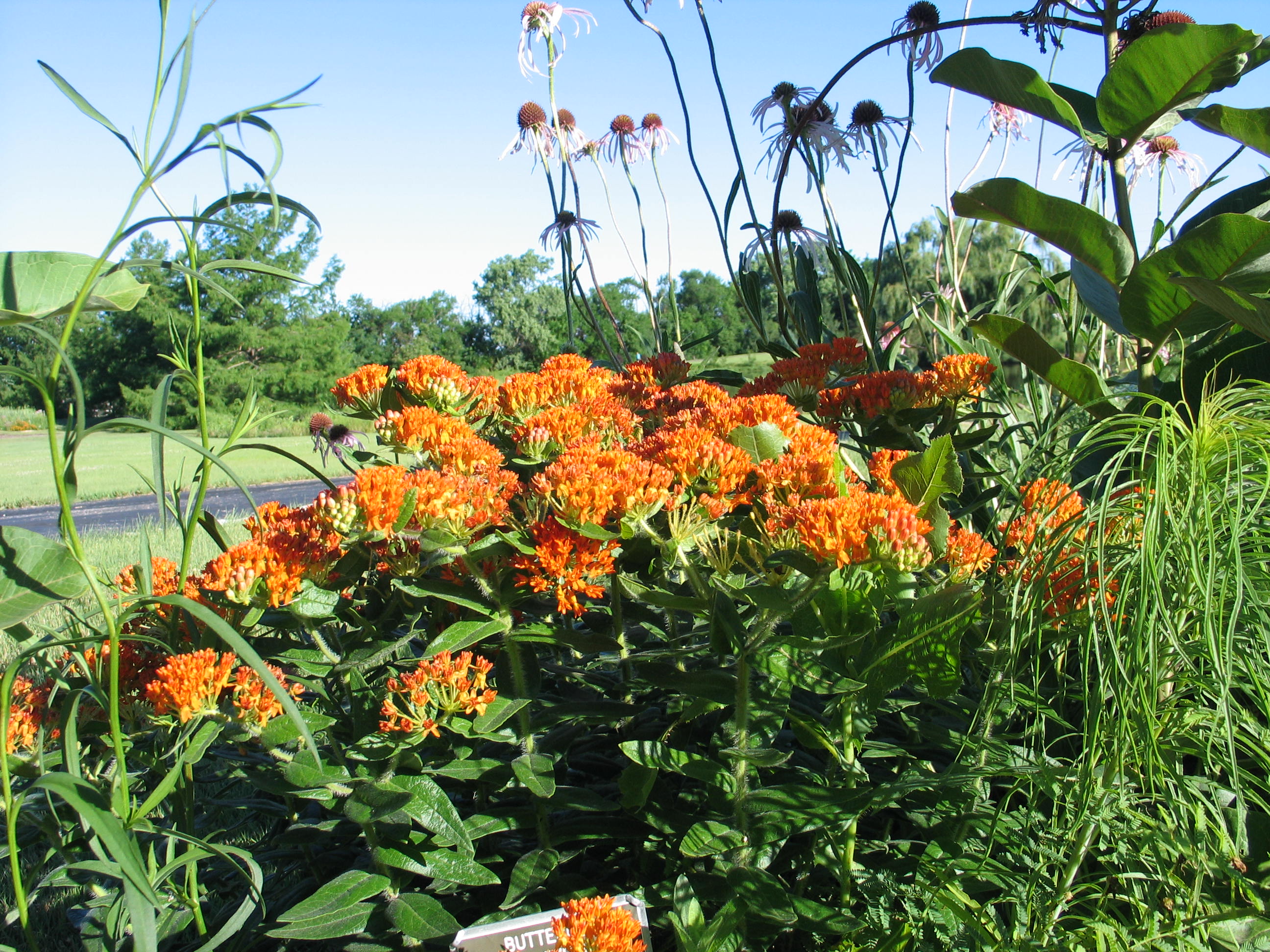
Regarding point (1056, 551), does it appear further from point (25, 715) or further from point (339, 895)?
point (25, 715)

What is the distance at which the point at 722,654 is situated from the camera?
1.14m

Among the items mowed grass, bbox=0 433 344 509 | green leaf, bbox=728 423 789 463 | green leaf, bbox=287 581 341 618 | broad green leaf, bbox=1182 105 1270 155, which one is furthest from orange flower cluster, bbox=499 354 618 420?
mowed grass, bbox=0 433 344 509

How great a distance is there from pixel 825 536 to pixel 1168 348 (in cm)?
295

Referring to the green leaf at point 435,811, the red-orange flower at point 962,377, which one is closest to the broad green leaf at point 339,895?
the green leaf at point 435,811

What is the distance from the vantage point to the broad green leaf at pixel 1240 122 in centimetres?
123

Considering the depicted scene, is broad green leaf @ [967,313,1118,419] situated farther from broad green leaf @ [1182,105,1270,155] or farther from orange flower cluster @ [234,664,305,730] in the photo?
orange flower cluster @ [234,664,305,730]

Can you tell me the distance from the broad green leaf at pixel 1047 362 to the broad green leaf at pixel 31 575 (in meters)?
1.41

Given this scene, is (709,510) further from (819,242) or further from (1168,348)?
(1168,348)

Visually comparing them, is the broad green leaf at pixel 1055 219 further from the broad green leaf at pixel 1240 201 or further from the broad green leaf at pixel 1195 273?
the broad green leaf at pixel 1240 201

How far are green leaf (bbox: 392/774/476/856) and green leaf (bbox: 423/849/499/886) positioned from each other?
5 centimetres

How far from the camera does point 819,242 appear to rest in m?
3.51

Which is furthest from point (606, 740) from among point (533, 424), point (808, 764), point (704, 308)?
point (704, 308)

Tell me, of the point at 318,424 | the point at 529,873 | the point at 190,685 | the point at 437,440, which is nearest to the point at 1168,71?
the point at 437,440

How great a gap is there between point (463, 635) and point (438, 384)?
1.87 feet
